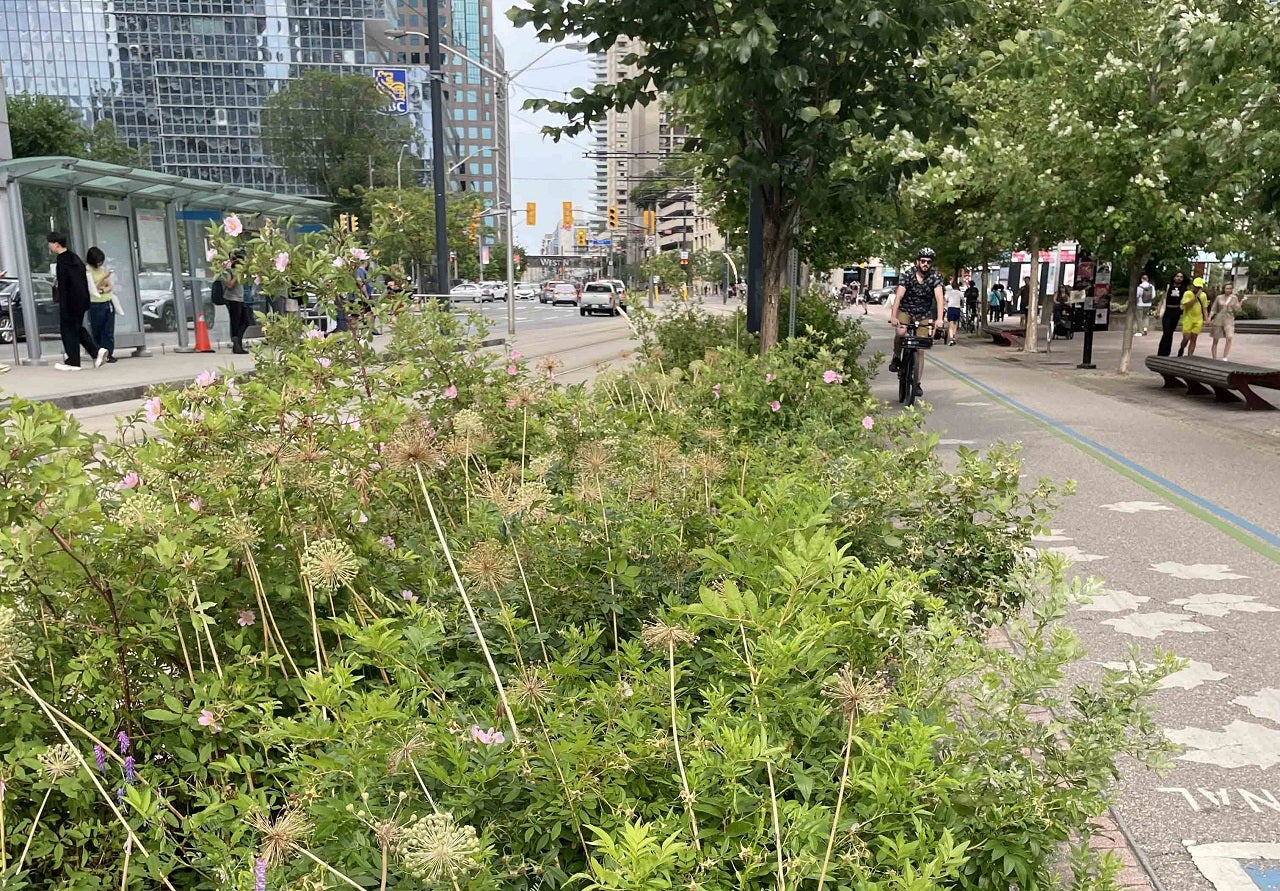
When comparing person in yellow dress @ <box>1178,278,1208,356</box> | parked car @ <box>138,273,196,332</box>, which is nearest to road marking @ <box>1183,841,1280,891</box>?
person in yellow dress @ <box>1178,278,1208,356</box>

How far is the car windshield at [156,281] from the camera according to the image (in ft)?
67.2

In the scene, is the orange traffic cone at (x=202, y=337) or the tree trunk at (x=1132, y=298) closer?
the tree trunk at (x=1132, y=298)

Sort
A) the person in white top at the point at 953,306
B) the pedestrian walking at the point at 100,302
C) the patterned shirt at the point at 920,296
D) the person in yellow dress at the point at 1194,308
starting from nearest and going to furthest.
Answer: the patterned shirt at the point at 920,296 → the pedestrian walking at the point at 100,302 → the person in yellow dress at the point at 1194,308 → the person in white top at the point at 953,306

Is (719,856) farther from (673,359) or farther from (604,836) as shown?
(673,359)

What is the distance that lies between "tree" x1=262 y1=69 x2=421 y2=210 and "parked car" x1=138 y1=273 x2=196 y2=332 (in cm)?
6253

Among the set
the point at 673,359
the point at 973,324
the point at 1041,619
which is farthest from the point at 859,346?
the point at 973,324

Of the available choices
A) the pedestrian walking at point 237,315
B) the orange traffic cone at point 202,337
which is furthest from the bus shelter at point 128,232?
the pedestrian walking at point 237,315

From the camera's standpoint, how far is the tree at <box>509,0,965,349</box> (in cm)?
750

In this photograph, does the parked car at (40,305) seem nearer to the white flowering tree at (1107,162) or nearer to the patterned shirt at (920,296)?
the patterned shirt at (920,296)

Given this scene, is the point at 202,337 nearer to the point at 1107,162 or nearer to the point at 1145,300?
the point at 1107,162

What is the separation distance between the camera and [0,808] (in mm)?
1699

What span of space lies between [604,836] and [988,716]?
1.02 meters

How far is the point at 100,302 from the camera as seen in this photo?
55.1ft

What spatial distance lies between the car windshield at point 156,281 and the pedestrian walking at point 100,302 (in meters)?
2.87
